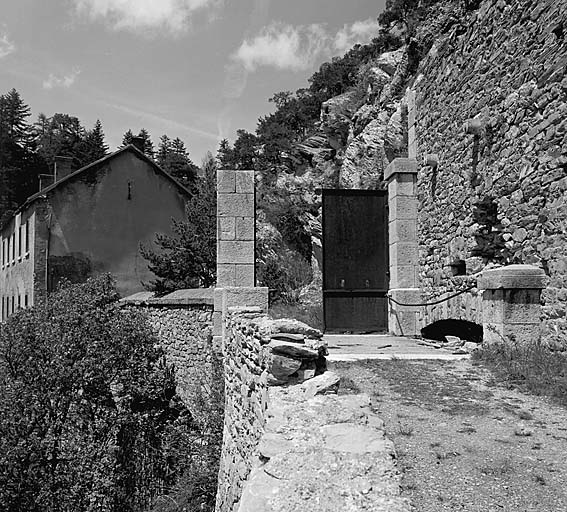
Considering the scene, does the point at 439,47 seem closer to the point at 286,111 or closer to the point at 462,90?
the point at 462,90

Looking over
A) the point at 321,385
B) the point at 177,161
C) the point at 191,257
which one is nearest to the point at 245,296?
the point at 321,385

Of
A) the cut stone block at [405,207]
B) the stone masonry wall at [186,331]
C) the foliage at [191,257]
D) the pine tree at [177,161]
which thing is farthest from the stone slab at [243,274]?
the pine tree at [177,161]

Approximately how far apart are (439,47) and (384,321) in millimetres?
5358

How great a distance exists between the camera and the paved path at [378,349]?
7234 millimetres

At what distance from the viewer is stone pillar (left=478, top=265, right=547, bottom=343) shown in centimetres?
696

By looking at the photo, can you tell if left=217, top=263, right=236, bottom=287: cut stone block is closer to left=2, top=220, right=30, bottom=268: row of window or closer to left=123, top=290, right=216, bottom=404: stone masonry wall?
left=123, top=290, right=216, bottom=404: stone masonry wall

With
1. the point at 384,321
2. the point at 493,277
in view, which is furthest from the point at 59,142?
the point at 493,277

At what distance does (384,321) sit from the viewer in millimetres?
11508

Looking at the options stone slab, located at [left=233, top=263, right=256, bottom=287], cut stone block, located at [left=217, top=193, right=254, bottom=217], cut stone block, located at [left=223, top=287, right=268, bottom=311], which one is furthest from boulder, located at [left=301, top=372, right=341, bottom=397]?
cut stone block, located at [left=217, top=193, right=254, bottom=217]

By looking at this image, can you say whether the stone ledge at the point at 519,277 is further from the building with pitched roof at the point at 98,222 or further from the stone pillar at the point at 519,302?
the building with pitched roof at the point at 98,222

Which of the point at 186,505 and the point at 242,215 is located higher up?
the point at 242,215

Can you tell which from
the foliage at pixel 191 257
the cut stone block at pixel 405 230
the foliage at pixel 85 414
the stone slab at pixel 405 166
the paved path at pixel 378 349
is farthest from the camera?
the foliage at pixel 191 257

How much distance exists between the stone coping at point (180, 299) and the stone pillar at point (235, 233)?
6.23 feet

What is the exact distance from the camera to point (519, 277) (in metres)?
7.03
